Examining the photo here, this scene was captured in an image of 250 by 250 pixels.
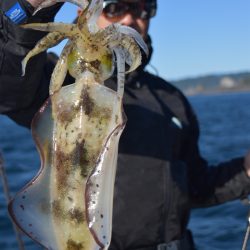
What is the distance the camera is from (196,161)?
4.39 m

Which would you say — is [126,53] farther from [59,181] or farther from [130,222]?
[130,222]

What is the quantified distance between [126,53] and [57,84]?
0.31 m

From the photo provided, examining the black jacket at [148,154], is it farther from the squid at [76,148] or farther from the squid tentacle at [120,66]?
the squid tentacle at [120,66]

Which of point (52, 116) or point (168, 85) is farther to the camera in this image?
point (168, 85)

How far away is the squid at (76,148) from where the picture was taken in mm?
2264

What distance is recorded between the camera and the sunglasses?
149 inches

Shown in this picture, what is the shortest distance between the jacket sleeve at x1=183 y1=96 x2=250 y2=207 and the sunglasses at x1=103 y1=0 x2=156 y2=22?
862 millimetres

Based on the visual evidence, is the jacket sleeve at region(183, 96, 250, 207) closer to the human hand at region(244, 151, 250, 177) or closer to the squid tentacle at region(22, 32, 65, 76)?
the human hand at region(244, 151, 250, 177)

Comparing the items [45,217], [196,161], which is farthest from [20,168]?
[45,217]

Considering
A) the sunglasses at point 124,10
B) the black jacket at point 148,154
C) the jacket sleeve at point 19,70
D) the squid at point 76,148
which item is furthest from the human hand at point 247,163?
the squid at point 76,148

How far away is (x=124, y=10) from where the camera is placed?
12.7 feet

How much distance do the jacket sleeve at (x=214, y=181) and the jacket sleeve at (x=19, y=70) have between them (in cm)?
151

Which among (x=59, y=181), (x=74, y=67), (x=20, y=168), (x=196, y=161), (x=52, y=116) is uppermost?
(x=74, y=67)

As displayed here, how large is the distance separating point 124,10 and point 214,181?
1473 millimetres
